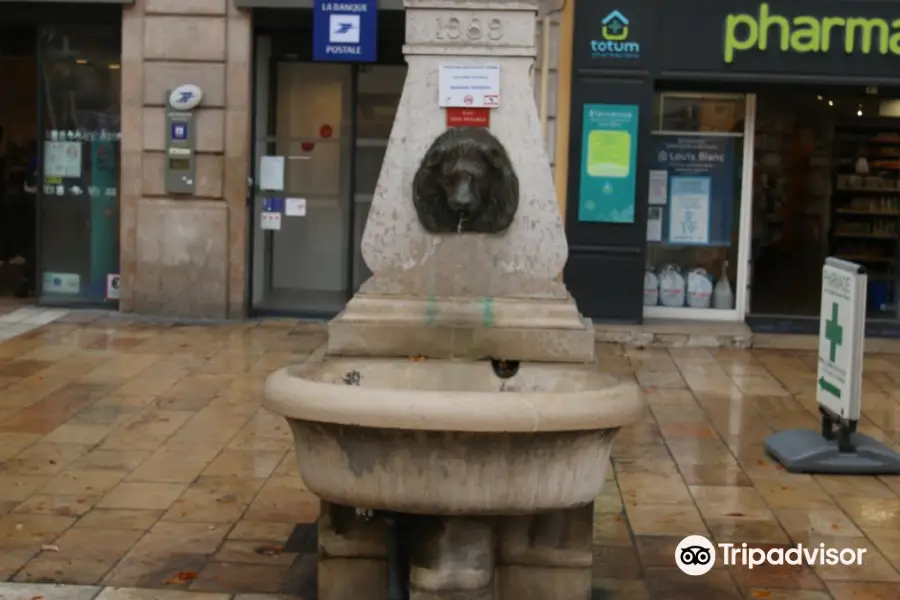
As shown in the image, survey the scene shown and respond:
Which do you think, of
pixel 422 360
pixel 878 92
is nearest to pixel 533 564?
pixel 422 360

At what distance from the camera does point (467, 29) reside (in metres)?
6.05

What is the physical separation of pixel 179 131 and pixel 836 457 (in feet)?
26.0

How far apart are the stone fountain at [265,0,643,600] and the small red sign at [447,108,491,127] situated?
4cm

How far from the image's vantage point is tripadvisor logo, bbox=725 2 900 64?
1344 cm

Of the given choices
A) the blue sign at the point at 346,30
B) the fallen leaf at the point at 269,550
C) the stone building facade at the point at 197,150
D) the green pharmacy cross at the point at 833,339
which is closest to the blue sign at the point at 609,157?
the stone building facade at the point at 197,150

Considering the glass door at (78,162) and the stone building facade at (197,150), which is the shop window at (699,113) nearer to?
the stone building facade at (197,150)

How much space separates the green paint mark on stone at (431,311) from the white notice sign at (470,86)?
33.7 inches

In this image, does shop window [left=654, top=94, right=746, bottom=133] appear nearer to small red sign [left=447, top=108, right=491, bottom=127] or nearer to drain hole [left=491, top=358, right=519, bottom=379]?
small red sign [left=447, top=108, right=491, bottom=127]

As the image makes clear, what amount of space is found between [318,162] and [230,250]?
1.39 m

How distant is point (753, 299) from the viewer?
14.7 meters

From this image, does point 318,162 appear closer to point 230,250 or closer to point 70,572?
point 230,250

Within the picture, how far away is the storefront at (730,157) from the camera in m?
13.6

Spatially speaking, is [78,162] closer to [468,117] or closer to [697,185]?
[697,185]

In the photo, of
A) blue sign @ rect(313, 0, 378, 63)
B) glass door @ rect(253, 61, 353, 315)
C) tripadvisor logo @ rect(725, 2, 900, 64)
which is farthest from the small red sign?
glass door @ rect(253, 61, 353, 315)
